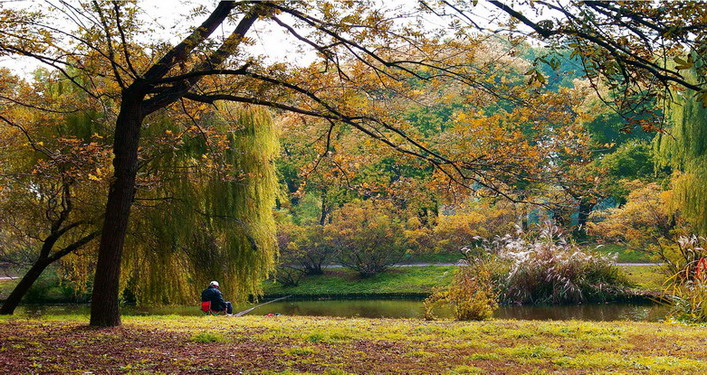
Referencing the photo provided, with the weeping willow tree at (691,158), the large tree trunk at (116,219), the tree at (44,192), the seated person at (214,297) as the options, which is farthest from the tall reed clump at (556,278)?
the large tree trunk at (116,219)

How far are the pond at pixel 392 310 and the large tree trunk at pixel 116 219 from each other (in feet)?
18.8

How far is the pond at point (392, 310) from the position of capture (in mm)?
14242

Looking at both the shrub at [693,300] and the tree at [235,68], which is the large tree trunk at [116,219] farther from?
the shrub at [693,300]

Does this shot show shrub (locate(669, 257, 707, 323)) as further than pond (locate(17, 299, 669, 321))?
No

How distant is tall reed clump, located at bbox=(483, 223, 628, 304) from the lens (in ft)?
54.9

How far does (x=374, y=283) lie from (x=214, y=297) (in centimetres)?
1246

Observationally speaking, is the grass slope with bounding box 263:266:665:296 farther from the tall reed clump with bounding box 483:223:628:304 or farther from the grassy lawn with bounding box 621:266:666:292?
the tall reed clump with bounding box 483:223:628:304

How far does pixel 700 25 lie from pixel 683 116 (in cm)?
1374

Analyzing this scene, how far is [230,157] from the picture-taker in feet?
43.6

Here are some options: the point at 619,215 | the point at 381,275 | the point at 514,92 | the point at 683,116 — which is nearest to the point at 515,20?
the point at 514,92

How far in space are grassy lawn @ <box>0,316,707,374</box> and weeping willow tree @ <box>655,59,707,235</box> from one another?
27.9 ft

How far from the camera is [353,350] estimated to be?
6.44 metres

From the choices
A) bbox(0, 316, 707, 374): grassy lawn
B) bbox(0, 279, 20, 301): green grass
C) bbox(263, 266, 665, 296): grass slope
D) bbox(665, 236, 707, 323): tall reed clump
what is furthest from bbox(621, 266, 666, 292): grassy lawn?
bbox(0, 279, 20, 301): green grass

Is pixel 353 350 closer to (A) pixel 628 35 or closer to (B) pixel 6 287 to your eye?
(A) pixel 628 35
